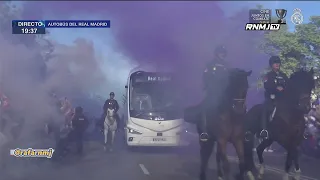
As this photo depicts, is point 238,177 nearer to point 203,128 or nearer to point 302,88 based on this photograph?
point 203,128

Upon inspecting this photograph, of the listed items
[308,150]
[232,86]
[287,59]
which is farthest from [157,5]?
[308,150]

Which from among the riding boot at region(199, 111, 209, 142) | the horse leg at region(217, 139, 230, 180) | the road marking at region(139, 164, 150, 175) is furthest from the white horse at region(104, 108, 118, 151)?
the horse leg at region(217, 139, 230, 180)

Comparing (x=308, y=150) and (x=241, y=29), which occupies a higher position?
(x=241, y=29)

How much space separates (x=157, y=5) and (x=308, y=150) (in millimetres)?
3957

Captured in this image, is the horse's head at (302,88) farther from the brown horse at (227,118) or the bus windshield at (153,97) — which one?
the bus windshield at (153,97)

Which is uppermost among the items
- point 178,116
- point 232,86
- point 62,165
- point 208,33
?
point 208,33

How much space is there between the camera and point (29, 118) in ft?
27.5

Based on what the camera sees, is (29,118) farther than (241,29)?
Yes

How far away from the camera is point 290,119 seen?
7.29 metres

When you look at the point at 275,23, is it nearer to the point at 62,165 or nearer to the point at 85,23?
the point at 85,23

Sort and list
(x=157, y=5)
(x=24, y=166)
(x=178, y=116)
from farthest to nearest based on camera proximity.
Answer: (x=178, y=116), (x=24, y=166), (x=157, y=5)

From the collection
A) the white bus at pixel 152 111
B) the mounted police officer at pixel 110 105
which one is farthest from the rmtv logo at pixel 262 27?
the mounted police officer at pixel 110 105

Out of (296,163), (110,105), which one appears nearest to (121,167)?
(110,105)

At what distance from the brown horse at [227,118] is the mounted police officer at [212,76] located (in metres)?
0.03
